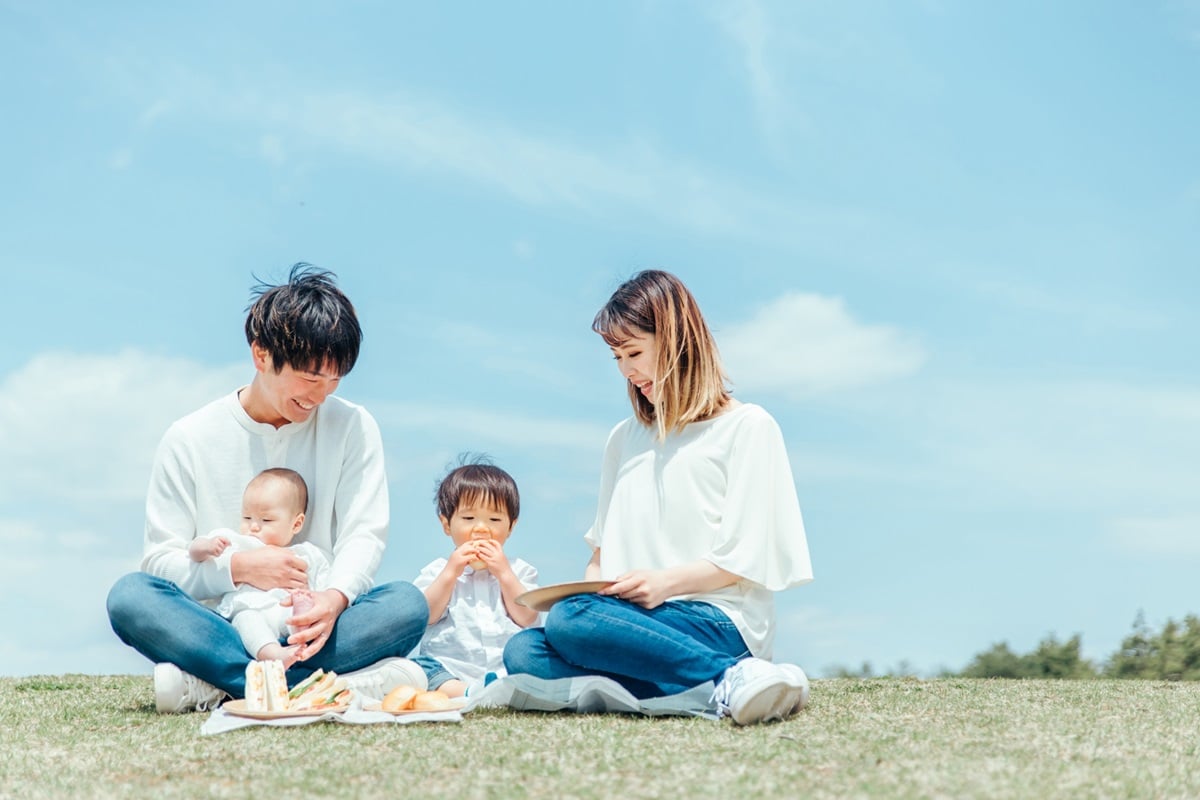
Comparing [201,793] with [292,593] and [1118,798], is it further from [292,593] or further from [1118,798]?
[1118,798]

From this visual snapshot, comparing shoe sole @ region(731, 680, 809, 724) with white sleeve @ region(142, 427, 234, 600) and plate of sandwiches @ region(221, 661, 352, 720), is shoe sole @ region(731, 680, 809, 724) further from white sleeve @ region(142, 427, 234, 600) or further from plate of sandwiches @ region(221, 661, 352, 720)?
white sleeve @ region(142, 427, 234, 600)

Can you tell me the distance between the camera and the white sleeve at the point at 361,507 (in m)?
4.91

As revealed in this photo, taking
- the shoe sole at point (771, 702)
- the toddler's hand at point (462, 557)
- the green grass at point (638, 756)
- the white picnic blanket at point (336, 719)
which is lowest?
the green grass at point (638, 756)

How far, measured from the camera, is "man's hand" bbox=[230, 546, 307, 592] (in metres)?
4.73

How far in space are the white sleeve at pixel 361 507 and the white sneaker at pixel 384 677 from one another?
1.01ft

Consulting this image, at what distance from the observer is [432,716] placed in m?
4.21

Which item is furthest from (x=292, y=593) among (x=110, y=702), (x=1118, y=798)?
(x=1118, y=798)

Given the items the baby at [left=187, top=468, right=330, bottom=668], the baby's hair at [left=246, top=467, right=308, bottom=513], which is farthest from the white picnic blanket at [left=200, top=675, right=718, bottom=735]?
the baby's hair at [left=246, top=467, right=308, bottom=513]

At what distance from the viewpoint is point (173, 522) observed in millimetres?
5062

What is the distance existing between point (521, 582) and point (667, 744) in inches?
67.2

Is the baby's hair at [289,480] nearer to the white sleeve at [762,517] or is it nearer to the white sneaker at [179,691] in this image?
the white sneaker at [179,691]

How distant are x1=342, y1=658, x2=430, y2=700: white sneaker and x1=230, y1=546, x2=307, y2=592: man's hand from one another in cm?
32

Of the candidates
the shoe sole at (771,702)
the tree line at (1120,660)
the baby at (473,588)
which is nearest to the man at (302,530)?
the baby at (473,588)

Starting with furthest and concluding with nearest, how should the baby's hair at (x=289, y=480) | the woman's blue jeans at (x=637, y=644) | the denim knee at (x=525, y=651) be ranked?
the baby's hair at (x=289, y=480)
the denim knee at (x=525, y=651)
the woman's blue jeans at (x=637, y=644)
